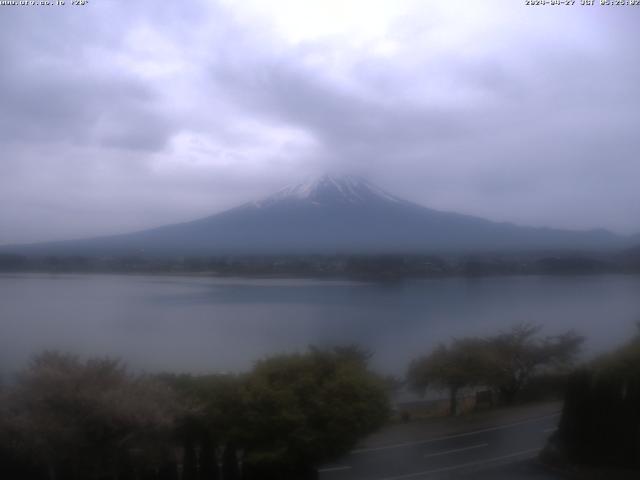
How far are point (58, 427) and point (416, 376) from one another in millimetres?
5314

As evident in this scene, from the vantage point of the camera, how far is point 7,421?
741cm

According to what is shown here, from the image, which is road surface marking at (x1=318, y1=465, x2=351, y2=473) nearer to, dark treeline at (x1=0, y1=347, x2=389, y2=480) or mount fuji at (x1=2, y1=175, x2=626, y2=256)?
dark treeline at (x1=0, y1=347, x2=389, y2=480)

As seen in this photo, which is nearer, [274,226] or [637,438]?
[637,438]

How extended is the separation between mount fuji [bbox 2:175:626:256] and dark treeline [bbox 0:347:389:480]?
12.5 feet

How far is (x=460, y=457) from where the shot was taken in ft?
29.5

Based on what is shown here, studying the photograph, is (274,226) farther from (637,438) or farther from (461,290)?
(637,438)

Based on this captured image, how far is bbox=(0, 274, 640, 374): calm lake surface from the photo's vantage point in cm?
957

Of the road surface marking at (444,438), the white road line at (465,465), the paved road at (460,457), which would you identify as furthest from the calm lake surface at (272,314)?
the white road line at (465,465)

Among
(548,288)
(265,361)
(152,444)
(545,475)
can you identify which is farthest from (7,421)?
(548,288)

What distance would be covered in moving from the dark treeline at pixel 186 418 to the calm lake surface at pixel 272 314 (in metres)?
0.53

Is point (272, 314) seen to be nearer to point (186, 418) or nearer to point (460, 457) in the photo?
point (186, 418)

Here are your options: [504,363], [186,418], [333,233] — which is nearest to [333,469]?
[186,418]

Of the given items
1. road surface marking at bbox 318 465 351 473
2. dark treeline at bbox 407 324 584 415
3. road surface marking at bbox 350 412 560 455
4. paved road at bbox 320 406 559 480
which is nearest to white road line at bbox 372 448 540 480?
paved road at bbox 320 406 559 480

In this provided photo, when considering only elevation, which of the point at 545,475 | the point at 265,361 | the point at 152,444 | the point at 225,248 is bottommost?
the point at 545,475
